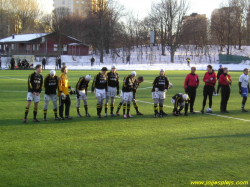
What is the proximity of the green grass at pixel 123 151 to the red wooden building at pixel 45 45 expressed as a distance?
6819cm

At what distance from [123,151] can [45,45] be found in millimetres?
76919

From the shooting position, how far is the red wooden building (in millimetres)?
79062

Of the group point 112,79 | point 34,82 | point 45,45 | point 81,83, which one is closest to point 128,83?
point 112,79

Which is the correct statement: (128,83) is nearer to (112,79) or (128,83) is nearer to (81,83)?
(112,79)

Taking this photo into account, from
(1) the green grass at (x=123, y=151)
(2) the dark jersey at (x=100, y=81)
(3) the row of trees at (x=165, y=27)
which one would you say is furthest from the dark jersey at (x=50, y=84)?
(3) the row of trees at (x=165, y=27)

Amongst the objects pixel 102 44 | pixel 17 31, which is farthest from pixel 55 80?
pixel 17 31

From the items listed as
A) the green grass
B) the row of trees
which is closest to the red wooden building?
the row of trees

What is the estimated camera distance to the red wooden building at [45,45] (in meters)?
79.1

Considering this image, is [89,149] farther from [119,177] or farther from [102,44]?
[102,44]

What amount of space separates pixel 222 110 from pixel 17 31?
113 m

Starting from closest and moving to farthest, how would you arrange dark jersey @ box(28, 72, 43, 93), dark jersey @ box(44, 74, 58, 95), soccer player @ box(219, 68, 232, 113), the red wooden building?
dark jersey @ box(28, 72, 43, 93) → dark jersey @ box(44, 74, 58, 95) → soccer player @ box(219, 68, 232, 113) → the red wooden building

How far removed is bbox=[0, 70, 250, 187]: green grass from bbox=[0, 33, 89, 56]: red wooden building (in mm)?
68188

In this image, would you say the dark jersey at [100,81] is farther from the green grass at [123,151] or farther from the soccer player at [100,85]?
the green grass at [123,151]

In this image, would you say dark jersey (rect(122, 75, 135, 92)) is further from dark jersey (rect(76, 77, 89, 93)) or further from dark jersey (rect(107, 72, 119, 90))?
dark jersey (rect(76, 77, 89, 93))
